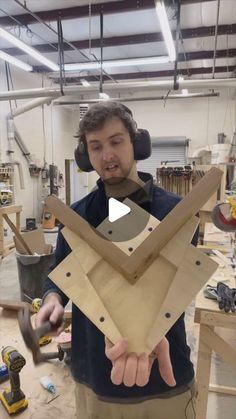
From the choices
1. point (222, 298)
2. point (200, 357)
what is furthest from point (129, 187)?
point (200, 357)

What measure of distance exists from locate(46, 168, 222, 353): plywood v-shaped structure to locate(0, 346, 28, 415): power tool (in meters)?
1.19

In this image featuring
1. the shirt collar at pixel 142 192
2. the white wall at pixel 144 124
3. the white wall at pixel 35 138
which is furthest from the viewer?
the white wall at pixel 144 124

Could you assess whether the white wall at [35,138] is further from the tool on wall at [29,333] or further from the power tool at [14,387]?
the tool on wall at [29,333]

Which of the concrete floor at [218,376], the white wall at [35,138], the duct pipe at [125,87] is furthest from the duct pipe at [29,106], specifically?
the concrete floor at [218,376]

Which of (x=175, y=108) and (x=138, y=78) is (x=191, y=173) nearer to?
(x=138, y=78)

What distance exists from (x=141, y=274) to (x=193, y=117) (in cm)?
791

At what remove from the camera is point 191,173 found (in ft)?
Result: 15.3

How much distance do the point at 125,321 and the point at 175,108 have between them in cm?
804

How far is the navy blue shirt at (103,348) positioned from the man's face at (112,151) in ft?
0.28

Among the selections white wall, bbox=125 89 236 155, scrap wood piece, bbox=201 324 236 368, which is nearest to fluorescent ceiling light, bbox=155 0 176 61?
scrap wood piece, bbox=201 324 236 368

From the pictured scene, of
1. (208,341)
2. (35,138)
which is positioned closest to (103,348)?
(208,341)

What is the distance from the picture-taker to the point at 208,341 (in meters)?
1.45

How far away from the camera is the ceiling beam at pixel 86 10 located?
142 inches

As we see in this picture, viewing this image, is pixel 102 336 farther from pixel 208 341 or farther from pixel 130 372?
pixel 208 341
